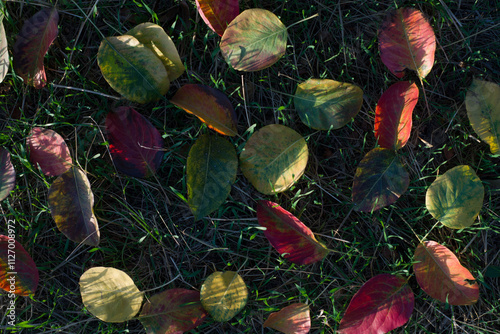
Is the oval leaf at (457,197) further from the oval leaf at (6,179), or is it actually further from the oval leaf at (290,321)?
the oval leaf at (6,179)

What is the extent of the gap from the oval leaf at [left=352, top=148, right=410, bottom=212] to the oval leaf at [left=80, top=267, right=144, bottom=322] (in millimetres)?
761

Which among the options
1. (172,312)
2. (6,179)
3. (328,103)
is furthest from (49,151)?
(328,103)

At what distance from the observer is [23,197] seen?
4.14ft

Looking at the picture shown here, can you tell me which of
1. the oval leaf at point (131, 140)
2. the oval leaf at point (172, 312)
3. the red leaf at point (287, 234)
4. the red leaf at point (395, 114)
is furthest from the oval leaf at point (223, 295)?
the red leaf at point (395, 114)

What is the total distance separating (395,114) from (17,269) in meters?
1.29

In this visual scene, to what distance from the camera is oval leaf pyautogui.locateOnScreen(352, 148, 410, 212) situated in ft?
3.94

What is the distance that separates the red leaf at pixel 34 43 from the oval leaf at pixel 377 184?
1.08 m

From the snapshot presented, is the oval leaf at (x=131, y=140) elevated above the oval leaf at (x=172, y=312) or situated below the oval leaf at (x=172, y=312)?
above

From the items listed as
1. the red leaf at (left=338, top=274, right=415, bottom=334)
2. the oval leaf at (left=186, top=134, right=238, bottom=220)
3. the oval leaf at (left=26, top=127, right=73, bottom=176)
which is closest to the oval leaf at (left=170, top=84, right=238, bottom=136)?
the oval leaf at (left=186, top=134, right=238, bottom=220)

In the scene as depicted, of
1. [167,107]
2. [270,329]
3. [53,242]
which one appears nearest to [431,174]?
[270,329]

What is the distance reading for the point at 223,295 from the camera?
117cm

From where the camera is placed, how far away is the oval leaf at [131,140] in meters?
1.20

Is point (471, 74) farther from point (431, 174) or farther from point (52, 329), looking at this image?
point (52, 329)

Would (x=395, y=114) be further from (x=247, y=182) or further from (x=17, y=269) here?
(x=17, y=269)
